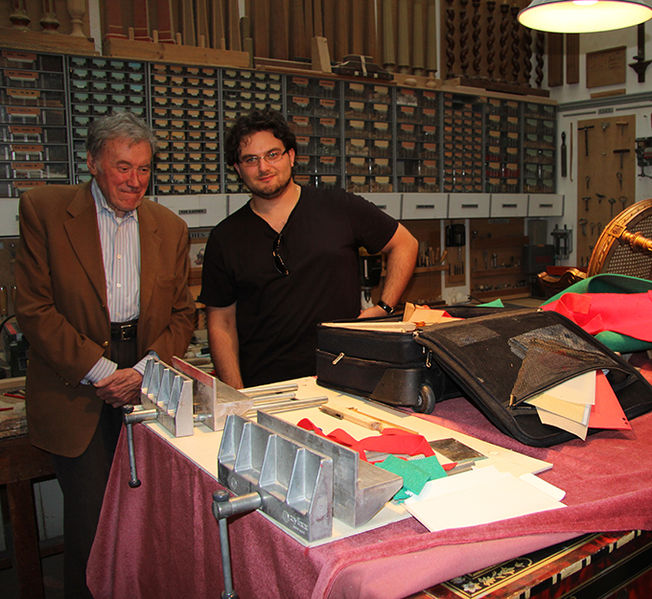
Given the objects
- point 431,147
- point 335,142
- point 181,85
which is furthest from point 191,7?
point 431,147

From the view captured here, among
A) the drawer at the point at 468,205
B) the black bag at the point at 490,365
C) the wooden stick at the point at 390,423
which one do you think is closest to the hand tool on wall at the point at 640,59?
the drawer at the point at 468,205

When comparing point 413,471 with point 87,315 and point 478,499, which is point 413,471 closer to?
point 478,499

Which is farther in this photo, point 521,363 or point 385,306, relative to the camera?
point 385,306

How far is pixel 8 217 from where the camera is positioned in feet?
9.71

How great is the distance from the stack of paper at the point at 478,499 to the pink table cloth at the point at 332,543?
0.06ft

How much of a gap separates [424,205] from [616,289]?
2.86 metres

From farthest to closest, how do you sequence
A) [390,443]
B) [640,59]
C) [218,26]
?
[640,59], [218,26], [390,443]

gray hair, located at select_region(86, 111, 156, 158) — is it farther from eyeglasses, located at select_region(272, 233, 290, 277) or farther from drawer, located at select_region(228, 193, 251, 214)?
drawer, located at select_region(228, 193, 251, 214)

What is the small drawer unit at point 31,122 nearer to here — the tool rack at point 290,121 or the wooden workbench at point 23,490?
the tool rack at point 290,121

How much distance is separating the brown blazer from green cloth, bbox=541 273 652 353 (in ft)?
3.99

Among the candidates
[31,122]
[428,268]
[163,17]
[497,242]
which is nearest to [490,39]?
[497,242]

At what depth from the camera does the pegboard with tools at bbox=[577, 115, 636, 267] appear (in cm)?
492

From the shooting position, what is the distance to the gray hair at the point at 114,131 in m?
1.82

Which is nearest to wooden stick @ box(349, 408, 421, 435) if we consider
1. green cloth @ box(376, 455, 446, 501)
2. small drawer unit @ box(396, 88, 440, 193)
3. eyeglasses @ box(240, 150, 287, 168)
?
green cloth @ box(376, 455, 446, 501)
